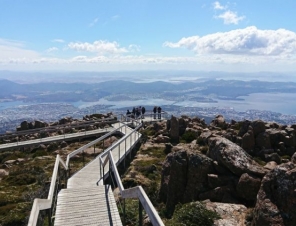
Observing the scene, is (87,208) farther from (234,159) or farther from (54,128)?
(54,128)

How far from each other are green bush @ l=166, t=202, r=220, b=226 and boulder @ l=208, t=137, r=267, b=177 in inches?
136

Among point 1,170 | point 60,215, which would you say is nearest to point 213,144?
point 60,215

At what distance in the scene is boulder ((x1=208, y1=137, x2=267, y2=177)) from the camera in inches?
542

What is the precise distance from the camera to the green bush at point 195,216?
10.7 m

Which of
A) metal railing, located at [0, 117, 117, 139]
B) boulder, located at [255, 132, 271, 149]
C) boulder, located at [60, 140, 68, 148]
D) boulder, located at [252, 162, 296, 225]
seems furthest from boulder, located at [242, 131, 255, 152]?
metal railing, located at [0, 117, 117, 139]

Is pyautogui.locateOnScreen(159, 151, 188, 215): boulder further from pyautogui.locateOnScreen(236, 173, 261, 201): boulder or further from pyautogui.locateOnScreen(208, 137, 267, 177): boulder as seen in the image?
pyautogui.locateOnScreen(236, 173, 261, 201): boulder

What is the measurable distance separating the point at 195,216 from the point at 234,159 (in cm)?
469

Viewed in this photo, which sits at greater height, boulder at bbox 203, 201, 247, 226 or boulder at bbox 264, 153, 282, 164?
boulder at bbox 203, 201, 247, 226

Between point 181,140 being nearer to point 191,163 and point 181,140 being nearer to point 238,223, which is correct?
point 191,163

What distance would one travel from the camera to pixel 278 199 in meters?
9.97

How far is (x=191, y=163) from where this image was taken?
49.3 feet

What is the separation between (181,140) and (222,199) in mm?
17891

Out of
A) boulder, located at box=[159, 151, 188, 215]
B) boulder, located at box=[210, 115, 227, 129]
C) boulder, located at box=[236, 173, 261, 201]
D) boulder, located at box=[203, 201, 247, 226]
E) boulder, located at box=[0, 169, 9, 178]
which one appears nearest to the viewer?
boulder, located at box=[203, 201, 247, 226]

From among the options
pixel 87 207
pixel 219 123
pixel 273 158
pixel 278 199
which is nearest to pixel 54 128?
pixel 219 123
